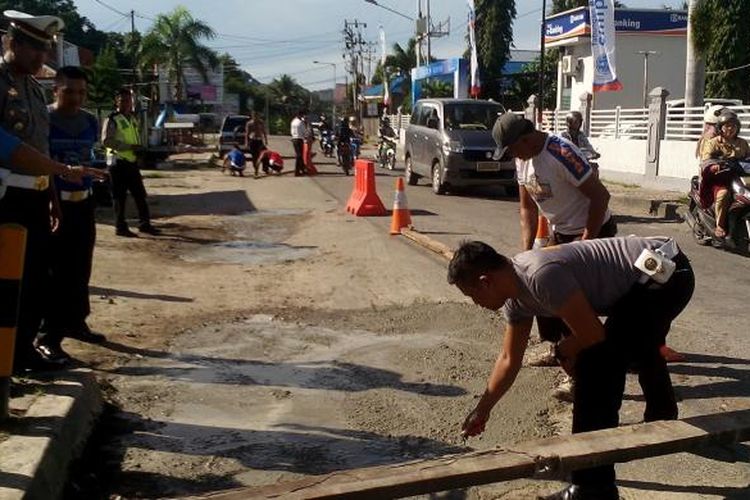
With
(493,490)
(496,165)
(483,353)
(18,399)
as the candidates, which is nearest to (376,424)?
(493,490)

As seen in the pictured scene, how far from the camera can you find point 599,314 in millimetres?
3447

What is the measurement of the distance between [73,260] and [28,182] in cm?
111

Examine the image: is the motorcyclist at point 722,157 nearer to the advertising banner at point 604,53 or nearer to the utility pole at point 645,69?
the advertising banner at point 604,53

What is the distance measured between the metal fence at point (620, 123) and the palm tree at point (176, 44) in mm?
33657

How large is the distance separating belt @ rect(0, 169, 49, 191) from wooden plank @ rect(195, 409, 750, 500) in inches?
99.0

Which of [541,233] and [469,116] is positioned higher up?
[469,116]

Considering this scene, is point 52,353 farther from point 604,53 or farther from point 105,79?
point 105,79

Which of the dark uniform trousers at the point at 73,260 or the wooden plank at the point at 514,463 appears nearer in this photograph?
the wooden plank at the point at 514,463

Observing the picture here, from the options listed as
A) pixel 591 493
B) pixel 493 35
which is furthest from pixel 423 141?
pixel 493 35

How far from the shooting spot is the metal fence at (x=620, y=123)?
20078 millimetres

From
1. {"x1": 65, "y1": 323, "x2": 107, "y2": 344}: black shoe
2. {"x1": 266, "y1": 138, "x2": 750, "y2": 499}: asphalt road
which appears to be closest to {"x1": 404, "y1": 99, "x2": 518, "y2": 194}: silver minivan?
{"x1": 266, "y1": 138, "x2": 750, "y2": 499}: asphalt road

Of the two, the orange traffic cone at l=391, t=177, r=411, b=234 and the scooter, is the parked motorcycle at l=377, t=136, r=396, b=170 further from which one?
the scooter

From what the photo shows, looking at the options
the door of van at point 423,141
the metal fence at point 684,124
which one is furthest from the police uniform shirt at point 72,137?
the metal fence at point 684,124

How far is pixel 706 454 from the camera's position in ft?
13.2
